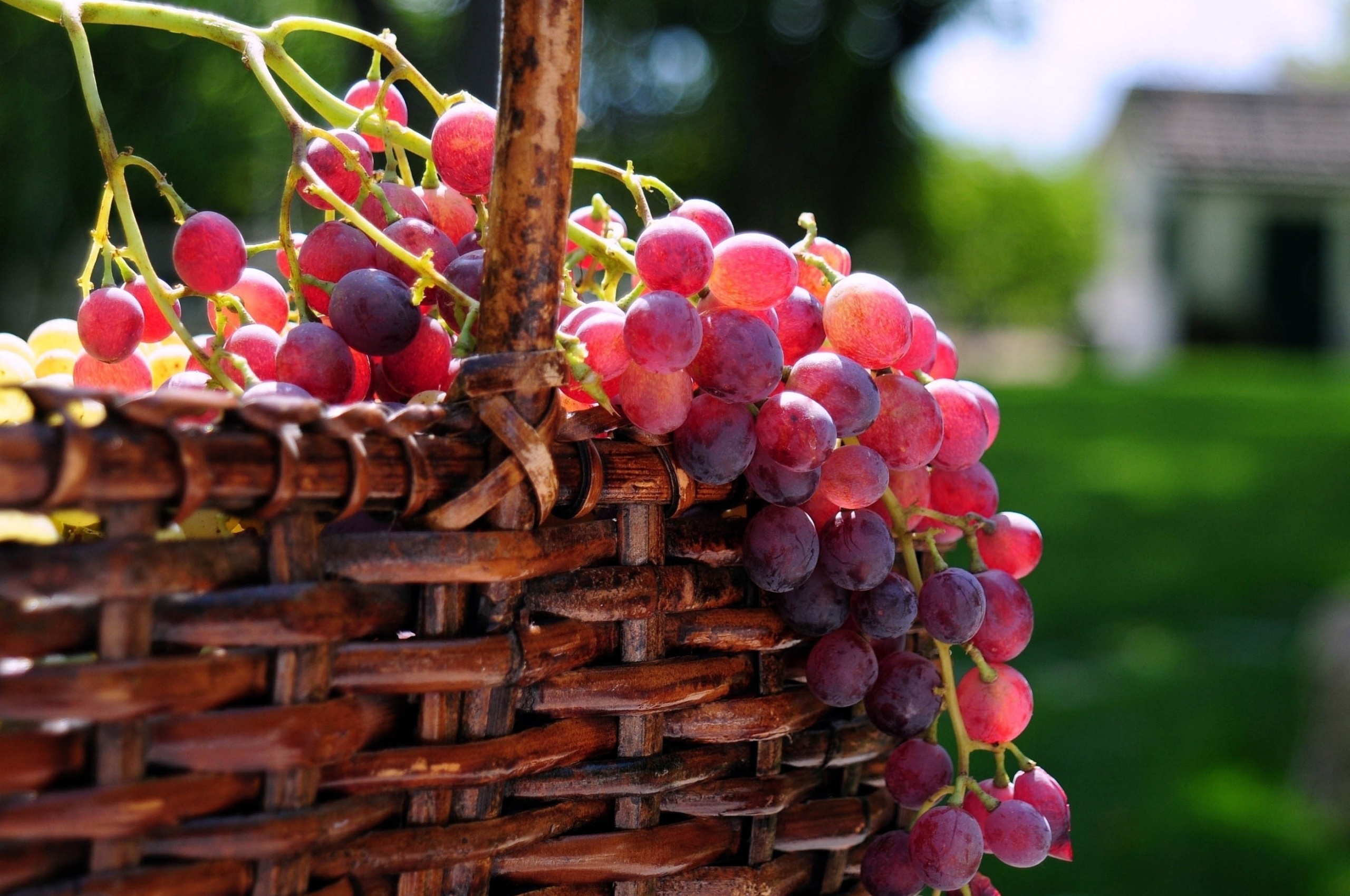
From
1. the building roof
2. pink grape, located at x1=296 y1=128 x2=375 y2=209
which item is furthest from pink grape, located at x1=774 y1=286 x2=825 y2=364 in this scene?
the building roof

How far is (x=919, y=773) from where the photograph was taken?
23.2 inches

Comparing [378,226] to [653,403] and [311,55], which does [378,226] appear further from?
[311,55]

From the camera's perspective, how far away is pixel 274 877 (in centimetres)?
42

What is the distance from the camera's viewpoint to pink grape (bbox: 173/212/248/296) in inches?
22.4

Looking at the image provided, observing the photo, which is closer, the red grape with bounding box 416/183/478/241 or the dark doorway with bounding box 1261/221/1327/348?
the red grape with bounding box 416/183/478/241

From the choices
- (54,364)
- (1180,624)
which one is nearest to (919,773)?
(54,364)

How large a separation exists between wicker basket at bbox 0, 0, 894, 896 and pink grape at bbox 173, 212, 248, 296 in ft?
0.58

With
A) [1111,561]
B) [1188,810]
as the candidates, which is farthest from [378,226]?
[1111,561]

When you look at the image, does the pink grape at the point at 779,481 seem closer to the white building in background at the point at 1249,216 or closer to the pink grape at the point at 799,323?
the pink grape at the point at 799,323

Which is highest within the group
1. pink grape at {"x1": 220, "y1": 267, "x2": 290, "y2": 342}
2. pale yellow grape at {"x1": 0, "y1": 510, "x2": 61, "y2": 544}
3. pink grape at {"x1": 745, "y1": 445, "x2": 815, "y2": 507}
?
pink grape at {"x1": 220, "y1": 267, "x2": 290, "y2": 342}

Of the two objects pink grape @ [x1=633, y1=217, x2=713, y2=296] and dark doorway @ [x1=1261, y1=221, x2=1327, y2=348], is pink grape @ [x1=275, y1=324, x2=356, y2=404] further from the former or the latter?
dark doorway @ [x1=1261, y1=221, x2=1327, y2=348]

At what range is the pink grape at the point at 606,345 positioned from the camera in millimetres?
523

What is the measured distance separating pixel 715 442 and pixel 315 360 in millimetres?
180

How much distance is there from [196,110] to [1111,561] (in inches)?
304
